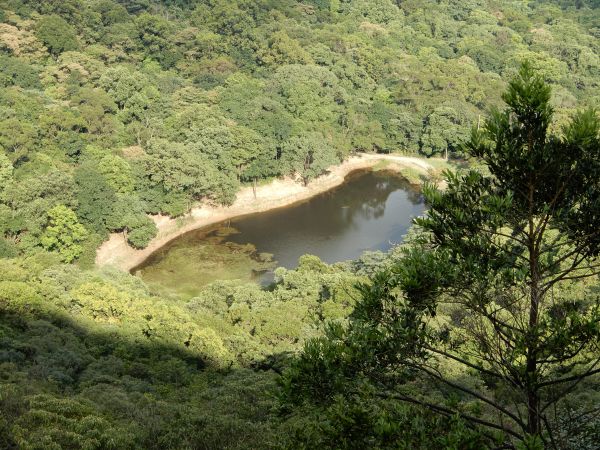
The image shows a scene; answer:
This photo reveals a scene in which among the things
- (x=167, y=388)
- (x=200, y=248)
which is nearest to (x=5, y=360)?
(x=167, y=388)

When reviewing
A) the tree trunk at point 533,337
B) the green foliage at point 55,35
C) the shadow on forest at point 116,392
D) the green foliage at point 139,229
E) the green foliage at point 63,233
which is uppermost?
the green foliage at point 55,35

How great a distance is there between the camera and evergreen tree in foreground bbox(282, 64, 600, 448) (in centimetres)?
594

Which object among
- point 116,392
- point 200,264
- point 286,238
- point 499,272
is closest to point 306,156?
point 286,238

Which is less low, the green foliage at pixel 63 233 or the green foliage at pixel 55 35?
the green foliage at pixel 55 35

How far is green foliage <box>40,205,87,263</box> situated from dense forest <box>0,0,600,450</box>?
0.18 metres

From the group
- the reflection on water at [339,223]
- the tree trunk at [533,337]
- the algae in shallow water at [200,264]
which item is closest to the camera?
the tree trunk at [533,337]

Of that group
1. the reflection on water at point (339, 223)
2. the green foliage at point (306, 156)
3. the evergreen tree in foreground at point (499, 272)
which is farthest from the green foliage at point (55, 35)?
the evergreen tree in foreground at point (499, 272)

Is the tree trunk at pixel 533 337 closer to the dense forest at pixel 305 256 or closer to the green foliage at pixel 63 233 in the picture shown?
the dense forest at pixel 305 256

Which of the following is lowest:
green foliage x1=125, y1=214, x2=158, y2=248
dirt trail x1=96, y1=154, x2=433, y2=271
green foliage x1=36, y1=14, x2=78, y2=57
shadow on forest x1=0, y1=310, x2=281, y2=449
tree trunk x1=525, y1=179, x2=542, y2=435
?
dirt trail x1=96, y1=154, x2=433, y2=271

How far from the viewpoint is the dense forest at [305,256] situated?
6141 mm

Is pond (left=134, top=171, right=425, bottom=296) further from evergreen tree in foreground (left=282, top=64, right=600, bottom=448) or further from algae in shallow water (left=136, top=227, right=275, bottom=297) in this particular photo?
evergreen tree in foreground (left=282, top=64, right=600, bottom=448)

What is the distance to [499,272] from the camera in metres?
6.28

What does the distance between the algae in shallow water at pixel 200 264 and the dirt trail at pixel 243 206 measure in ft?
3.71

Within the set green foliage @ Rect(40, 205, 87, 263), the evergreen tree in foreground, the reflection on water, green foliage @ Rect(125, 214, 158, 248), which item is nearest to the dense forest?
the evergreen tree in foreground
